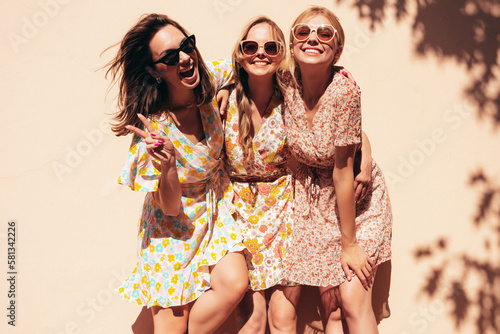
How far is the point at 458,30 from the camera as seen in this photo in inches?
179

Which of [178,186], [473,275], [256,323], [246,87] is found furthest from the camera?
[473,275]

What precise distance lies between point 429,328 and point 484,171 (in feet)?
4.52

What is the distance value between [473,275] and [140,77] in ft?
9.24

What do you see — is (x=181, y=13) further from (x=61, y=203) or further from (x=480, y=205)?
(x=480, y=205)

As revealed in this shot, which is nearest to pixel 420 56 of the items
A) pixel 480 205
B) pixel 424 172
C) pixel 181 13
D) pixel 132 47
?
pixel 424 172

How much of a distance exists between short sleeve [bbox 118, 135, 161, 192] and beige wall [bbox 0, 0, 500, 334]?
1.17 meters

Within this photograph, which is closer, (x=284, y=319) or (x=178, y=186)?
(x=178, y=186)

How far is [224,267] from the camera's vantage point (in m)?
3.17

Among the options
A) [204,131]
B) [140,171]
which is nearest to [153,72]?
[204,131]

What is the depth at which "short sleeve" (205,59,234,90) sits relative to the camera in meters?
3.45

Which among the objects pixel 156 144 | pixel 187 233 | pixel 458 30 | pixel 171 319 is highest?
pixel 458 30

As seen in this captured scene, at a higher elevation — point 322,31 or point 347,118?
point 322,31

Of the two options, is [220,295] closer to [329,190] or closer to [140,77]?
[329,190]

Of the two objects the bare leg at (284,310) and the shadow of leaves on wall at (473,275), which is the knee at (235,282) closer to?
the bare leg at (284,310)
